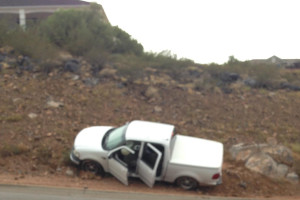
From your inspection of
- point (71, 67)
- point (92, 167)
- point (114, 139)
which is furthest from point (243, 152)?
point (71, 67)

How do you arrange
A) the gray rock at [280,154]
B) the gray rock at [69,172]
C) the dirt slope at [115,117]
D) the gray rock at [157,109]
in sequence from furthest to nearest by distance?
the gray rock at [157,109]
the gray rock at [280,154]
the dirt slope at [115,117]
the gray rock at [69,172]

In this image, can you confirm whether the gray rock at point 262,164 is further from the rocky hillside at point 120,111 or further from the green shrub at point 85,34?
the green shrub at point 85,34

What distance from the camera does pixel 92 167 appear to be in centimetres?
834

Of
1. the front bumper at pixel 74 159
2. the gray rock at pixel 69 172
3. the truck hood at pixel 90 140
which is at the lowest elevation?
the gray rock at pixel 69 172

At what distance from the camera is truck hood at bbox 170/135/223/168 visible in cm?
788

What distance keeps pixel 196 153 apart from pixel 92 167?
2.45 m

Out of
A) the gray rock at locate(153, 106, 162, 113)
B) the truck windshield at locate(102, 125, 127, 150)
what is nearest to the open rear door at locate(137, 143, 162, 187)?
the truck windshield at locate(102, 125, 127, 150)

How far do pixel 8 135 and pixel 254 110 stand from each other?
9861 mm

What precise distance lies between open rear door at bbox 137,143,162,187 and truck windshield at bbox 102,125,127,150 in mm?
585

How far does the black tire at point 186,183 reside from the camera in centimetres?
799

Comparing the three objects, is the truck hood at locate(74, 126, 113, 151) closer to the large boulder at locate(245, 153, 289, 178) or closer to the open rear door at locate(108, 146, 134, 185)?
the open rear door at locate(108, 146, 134, 185)

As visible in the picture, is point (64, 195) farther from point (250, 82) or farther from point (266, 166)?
point (250, 82)

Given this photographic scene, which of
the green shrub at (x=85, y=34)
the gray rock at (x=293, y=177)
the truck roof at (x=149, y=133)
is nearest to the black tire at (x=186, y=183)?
the truck roof at (x=149, y=133)

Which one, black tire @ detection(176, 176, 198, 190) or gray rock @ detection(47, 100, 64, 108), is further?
gray rock @ detection(47, 100, 64, 108)
